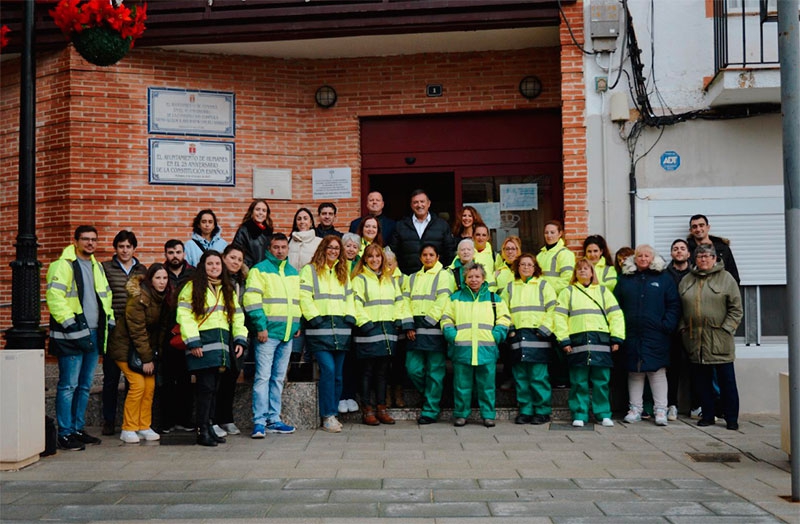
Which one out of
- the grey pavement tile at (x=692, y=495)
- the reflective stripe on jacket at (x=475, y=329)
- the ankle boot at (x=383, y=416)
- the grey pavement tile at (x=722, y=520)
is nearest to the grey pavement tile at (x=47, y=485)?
the ankle boot at (x=383, y=416)

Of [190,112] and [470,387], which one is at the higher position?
[190,112]

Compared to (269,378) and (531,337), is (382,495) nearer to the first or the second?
(269,378)

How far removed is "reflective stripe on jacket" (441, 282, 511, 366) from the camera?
29.8 feet

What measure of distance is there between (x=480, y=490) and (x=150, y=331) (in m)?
3.91

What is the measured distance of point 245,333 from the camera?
8.42 meters

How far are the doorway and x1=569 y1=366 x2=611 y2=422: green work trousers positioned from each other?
13.3 ft

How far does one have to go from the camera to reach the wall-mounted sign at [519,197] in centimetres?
1223

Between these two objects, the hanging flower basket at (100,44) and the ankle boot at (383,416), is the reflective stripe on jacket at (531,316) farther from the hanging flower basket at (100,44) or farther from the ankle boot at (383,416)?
the hanging flower basket at (100,44)

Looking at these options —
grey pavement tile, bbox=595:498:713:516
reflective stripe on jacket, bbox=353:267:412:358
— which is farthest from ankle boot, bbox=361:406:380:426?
grey pavement tile, bbox=595:498:713:516

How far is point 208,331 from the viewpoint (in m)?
8.27

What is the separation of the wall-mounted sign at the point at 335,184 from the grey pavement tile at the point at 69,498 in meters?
6.71

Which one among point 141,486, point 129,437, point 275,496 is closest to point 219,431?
point 129,437

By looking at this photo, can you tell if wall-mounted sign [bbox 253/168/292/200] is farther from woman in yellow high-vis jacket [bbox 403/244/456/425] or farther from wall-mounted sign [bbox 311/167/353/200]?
woman in yellow high-vis jacket [bbox 403/244/456/425]

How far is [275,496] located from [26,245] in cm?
358
